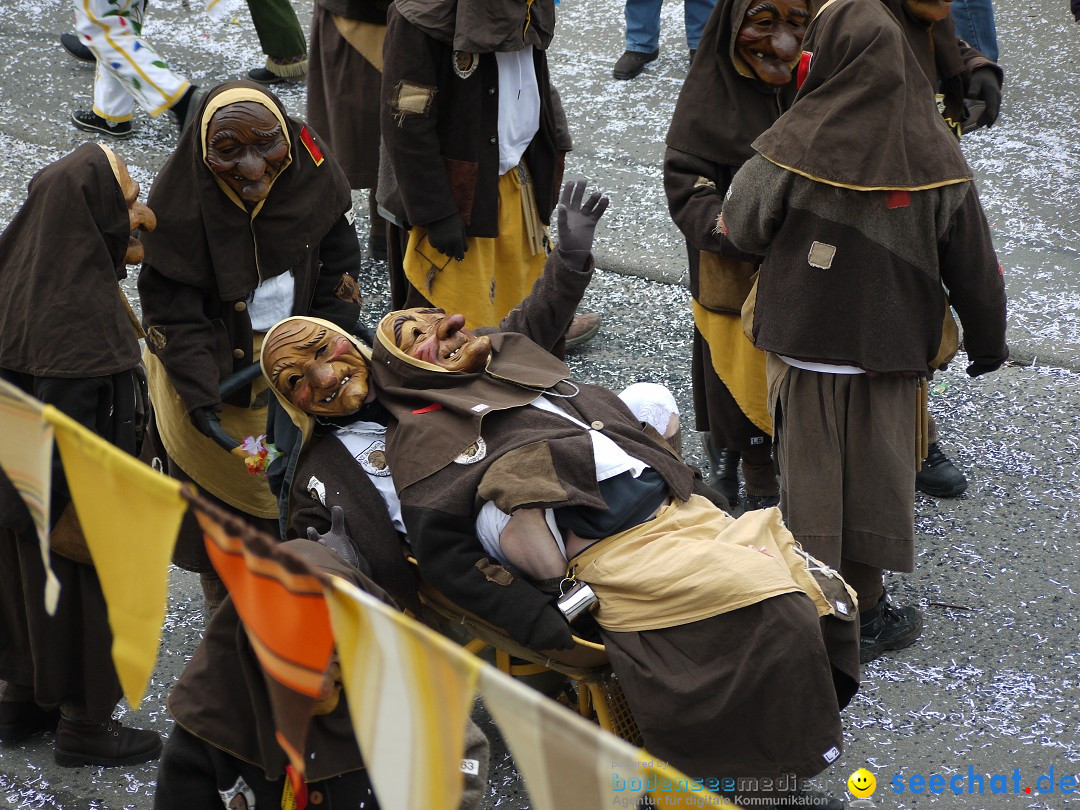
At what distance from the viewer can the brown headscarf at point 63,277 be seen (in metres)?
2.90

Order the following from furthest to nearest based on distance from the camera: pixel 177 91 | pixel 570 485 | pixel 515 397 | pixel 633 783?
pixel 177 91
pixel 515 397
pixel 570 485
pixel 633 783

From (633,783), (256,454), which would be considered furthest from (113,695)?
(633,783)

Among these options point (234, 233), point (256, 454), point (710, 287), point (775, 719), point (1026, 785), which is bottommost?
point (1026, 785)

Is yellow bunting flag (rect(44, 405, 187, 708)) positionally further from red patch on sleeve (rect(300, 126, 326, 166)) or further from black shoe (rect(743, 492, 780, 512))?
black shoe (rect(743, 492, 780, 512))

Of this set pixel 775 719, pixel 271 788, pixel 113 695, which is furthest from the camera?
pixel 113 695

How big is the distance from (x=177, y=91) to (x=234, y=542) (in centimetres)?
466

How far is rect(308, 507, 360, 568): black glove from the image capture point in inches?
112

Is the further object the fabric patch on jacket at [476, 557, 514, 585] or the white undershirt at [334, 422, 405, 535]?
the white undershirt at [334, 422, 405, 535]

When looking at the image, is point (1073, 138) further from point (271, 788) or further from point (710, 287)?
point (271, 788)

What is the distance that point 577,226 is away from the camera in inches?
129

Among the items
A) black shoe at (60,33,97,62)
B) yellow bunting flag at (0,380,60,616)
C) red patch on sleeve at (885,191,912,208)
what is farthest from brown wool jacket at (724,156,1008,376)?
black shoe at (60,33,97,62)

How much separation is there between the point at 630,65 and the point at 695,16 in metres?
0.56

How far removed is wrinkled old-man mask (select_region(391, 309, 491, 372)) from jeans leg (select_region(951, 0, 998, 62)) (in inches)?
172

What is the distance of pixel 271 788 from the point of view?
7.81 feet
